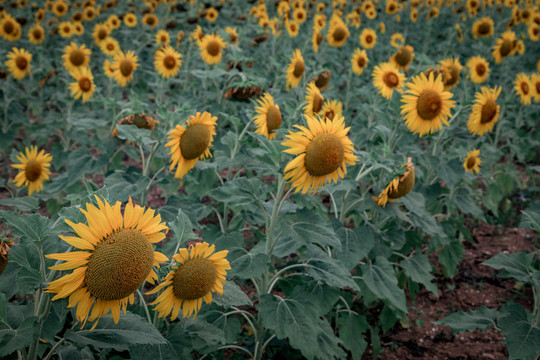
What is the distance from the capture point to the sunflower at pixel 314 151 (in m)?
1.84

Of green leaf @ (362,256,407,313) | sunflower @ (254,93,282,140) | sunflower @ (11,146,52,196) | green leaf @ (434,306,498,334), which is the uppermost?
sunflower @ (254,93,282,140)

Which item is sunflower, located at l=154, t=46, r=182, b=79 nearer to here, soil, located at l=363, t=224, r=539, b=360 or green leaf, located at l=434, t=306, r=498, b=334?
soil, located at l=363, t=224, r=539, b=360

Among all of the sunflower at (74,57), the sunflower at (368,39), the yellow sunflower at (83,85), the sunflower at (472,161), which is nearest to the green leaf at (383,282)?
the sunflower at (472,161)

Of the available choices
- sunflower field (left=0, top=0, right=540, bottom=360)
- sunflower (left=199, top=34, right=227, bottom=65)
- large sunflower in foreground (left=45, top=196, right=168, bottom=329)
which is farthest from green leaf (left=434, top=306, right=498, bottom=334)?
sunflower (left=199, top=34, right=227, bottom=65)

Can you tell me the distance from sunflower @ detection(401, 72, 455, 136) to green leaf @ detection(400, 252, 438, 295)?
36.0 inches

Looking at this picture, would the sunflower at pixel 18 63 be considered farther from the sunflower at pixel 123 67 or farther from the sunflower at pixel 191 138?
the sunflower at pixel 191 138

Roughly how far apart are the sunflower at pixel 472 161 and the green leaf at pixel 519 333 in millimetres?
1883

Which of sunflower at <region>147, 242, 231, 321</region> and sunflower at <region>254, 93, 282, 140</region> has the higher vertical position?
sunflower at <region>254, 93, 282, 140</region>

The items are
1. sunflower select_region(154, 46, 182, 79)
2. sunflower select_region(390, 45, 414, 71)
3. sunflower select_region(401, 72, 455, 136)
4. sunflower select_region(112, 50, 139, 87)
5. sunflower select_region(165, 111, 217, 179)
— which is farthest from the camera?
sunflower select_region(154, 46, 182, 79)

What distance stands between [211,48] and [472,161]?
123 inches

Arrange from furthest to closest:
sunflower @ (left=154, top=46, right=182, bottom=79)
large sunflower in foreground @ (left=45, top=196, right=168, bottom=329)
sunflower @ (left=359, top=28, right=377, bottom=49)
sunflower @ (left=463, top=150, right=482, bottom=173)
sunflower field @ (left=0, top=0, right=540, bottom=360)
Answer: sunflower @ (left=359, top=28, right=377, bottom=49) → sunflower @ (left=154, top=46, right=182, bottom=79) → sunflower @ (left=463, top=150, right=482, bottom=173) → sunflower field @ (left=0, top=0, right=540, bottom=360) → large sunflower in foreground @ (left=45, top=196, right=168, bottom=329)

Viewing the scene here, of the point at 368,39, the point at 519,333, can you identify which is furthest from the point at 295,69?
the point at 368,39

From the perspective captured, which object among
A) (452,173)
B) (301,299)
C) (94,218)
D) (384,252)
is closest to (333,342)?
(301,299)

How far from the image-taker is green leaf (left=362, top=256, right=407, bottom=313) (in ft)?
7.77
